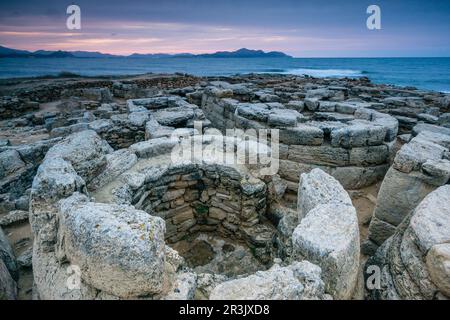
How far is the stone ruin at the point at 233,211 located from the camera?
2.26 meters

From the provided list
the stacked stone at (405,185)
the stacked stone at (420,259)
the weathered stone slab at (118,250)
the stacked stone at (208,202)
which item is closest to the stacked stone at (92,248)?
the weathered stone slab at (118,250)

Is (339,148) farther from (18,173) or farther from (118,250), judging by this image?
(18,173)

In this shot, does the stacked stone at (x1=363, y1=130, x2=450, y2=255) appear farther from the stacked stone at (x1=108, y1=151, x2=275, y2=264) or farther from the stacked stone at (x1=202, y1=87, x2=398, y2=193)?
the stacked stone at (x1=202, y1=87, x2=398, y2=193)

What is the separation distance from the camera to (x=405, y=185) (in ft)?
12.6

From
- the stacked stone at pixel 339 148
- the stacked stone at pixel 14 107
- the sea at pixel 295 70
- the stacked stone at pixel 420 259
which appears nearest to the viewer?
the stacked stone at pixel 420 259

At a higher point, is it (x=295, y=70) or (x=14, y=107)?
(x=295, y=70)

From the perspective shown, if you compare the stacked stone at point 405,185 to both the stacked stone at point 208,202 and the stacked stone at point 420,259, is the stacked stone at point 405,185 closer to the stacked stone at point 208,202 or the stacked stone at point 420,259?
the stacked stone at point 420,259

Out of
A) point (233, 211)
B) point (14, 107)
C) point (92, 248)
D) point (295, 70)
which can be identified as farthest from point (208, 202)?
point (295, 70)

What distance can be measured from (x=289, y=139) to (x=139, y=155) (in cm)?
344

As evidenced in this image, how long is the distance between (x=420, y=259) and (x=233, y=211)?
3180 millimetres

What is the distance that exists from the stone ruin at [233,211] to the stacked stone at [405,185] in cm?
2

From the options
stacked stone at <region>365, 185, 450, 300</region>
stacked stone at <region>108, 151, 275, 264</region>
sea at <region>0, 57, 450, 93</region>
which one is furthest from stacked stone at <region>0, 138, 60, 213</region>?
sea at <region>0, 57, 450, 93</region>

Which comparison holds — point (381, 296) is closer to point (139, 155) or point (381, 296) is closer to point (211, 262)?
point (211, 262)
